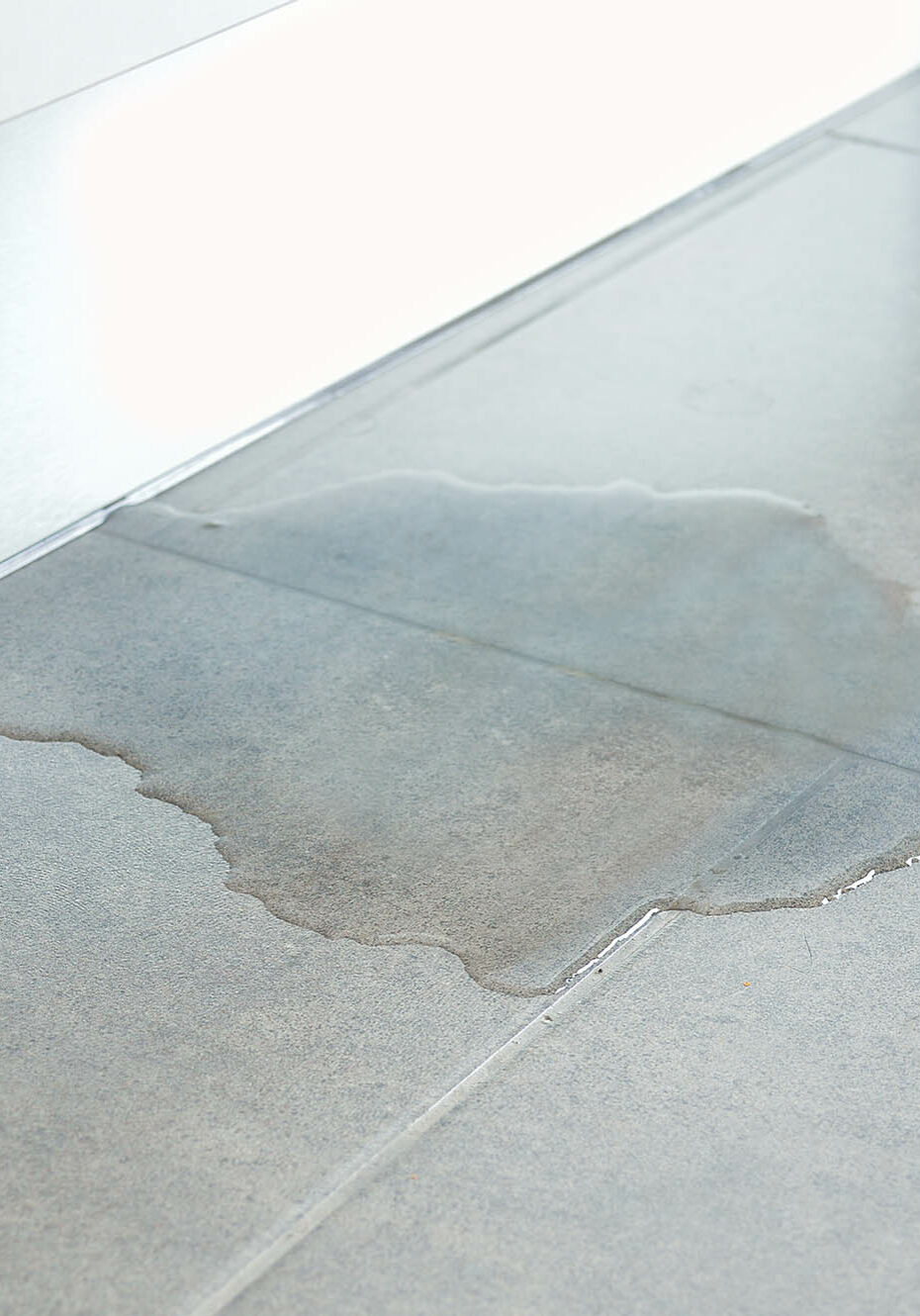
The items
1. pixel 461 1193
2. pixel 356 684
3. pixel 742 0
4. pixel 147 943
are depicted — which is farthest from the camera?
pixel 742 0

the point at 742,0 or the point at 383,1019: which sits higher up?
the point at 742,0

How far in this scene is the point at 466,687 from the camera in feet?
12.8

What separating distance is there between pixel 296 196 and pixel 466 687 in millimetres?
Answer: 1958

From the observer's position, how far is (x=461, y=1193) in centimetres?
259

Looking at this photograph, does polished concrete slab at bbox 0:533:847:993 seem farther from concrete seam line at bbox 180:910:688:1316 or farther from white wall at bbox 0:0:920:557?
white wall at bbox 0:0:920:557

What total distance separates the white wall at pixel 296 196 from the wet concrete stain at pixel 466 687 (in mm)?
414

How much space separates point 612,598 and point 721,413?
111cm

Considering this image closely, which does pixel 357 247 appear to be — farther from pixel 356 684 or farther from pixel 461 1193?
pixel 461 1193

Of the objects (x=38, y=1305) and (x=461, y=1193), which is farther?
(x=461, y=1193)

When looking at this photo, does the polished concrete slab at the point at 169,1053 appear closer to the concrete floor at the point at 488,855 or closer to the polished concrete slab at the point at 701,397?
the concrete floor at the point at 488,855

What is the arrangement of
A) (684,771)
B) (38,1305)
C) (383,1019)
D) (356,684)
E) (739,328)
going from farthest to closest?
(739,328)
(356,684)
(684,771)
(383,1019)
(38,1305)

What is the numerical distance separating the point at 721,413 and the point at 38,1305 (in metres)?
3.41

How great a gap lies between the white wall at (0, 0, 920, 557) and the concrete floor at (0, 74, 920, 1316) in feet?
0.76

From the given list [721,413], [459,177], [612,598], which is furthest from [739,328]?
[612,598]
